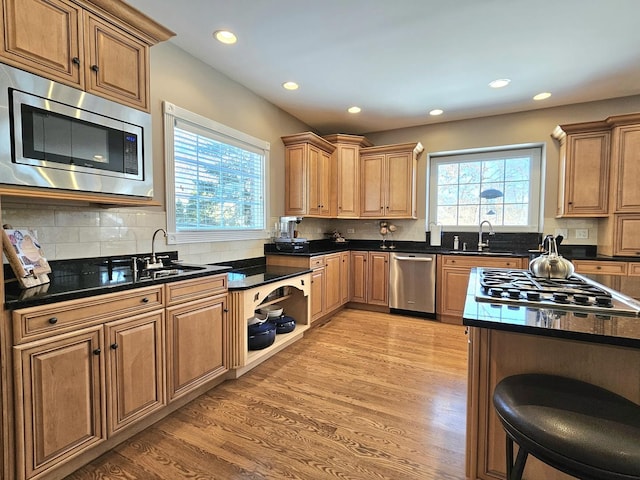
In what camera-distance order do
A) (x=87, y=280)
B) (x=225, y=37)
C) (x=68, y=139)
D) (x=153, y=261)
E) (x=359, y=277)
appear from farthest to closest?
(x=359, y=277), (x=225, y=37), (x=153, y=261), (x=87, y=280), (x=68, y=139)

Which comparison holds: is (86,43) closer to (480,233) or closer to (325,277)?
(325,277)

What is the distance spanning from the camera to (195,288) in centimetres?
212

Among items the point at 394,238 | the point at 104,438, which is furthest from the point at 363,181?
the point at 104,438

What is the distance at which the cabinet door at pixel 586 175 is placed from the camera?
353cm

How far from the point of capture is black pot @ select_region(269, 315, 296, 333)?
3.18 meters

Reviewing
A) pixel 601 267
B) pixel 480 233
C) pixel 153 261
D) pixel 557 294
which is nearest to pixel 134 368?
pixel 153 261

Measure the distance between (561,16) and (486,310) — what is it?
236 centimetres

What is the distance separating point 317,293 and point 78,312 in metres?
2.51

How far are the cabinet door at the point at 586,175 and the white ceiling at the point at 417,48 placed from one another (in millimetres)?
546

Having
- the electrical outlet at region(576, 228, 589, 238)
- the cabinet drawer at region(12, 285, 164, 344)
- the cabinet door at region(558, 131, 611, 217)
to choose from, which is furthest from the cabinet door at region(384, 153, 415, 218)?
the cabinet drawer at region(12, 285, 164, 344)

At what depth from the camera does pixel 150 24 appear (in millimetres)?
1957

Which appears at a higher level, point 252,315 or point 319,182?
point 319,182

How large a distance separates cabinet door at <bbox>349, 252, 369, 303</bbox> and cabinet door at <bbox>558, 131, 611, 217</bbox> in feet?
8.28

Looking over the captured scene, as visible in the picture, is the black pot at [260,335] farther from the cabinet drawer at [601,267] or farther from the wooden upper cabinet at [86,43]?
the cabinet drawer at [601,267]
